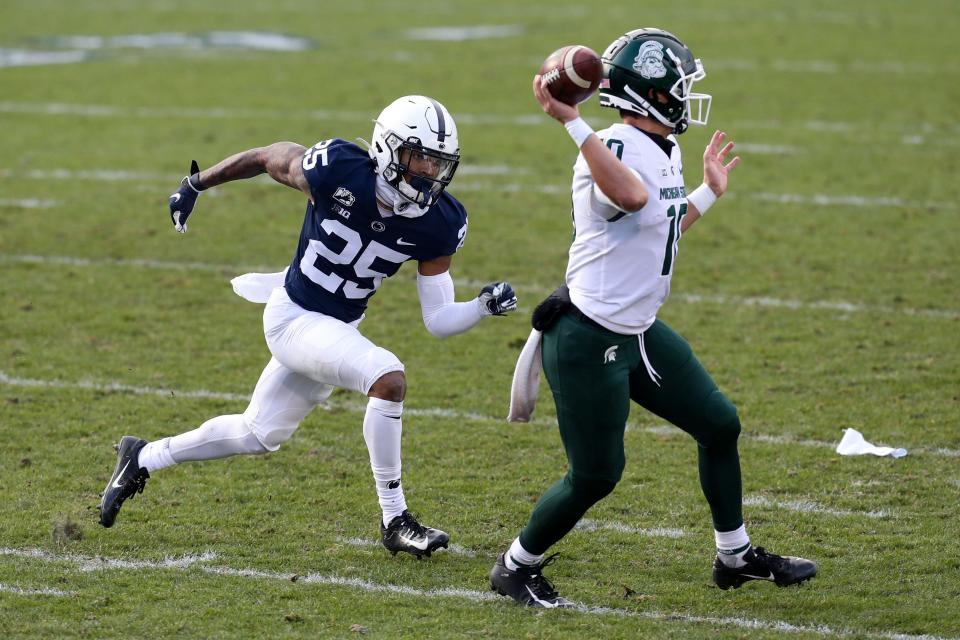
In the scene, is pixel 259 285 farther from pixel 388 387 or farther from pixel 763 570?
pixel 763 570

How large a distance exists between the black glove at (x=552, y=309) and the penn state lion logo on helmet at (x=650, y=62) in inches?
29.6

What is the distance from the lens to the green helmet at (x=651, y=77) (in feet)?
14.4

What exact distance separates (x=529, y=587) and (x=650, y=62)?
5.86 ft

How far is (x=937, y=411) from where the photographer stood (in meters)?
6.61

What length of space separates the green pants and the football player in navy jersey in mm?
488

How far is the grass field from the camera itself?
4699 mm

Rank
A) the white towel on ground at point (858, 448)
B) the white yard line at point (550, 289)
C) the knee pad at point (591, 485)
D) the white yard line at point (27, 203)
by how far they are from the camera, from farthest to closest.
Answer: the white yard line at point (27, 203) → the white yard line at point (550, 289) → the white towel on ground at point (858, 448) → the knee pad at point (591, 485)

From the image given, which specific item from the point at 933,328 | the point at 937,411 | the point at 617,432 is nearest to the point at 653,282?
the point at 617,432

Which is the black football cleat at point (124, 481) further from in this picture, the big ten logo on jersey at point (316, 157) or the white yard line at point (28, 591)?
the big ten logo on jersey at point (316, 157)

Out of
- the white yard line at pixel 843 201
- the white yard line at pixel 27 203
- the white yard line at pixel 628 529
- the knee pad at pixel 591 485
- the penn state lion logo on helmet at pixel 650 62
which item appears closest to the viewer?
the penn state lion logo on helmet at pixel 650 62

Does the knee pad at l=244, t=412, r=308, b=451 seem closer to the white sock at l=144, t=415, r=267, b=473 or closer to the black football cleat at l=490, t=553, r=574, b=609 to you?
the white sock at l=144, t=415, r=267, b=473

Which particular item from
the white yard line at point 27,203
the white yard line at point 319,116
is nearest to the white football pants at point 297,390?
the white yard line at point 27,203

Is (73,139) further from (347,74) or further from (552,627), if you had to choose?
(552,627)

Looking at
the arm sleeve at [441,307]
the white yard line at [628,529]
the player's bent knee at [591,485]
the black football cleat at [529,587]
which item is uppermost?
the arm sleeve at [441,307]
